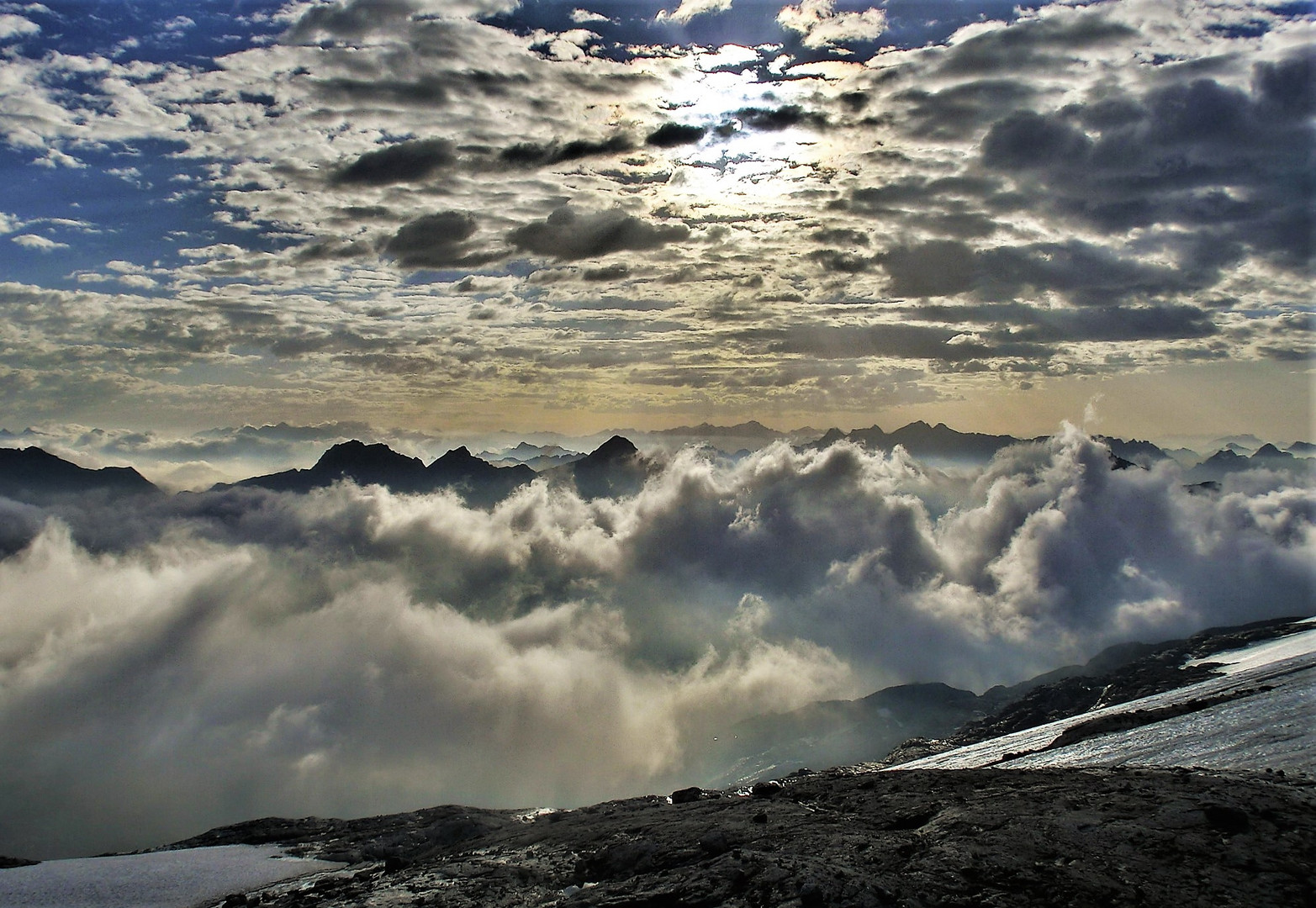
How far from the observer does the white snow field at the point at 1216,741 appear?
4784cm

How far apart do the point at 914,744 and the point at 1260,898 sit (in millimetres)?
133590

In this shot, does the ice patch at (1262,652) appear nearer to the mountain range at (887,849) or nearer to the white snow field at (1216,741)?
the white snow field at (1216,741)

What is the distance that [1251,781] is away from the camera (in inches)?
1396

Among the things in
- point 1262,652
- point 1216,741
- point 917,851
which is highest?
point 917,851

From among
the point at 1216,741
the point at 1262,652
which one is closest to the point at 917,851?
the point at 1216,741

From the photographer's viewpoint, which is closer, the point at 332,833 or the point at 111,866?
the point at 111,866

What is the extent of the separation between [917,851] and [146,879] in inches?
2194

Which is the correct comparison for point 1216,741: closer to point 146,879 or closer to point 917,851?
point 917,851

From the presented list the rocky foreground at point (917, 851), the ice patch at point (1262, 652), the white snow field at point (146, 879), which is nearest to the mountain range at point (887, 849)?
the rocky foreground at point (917, 851)

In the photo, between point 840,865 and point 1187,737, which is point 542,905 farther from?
point 1187,737

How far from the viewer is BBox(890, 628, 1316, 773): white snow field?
47844mm

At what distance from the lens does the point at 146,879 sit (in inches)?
2159

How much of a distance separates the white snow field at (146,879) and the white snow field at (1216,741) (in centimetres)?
5270

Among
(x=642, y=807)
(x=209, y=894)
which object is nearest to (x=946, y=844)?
(x=642, y=807)
